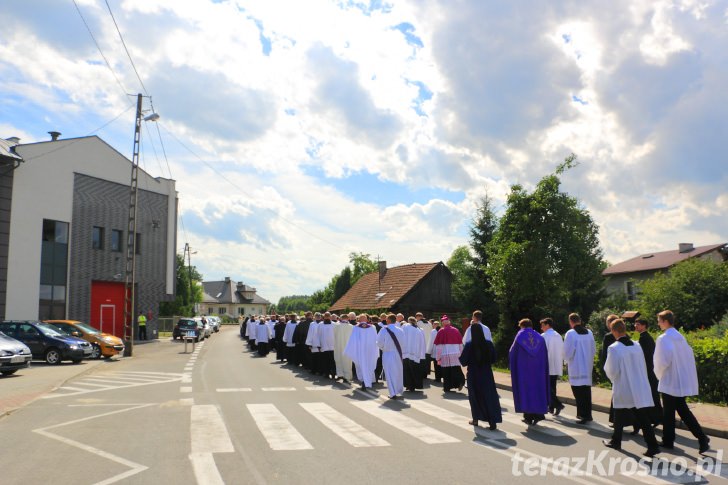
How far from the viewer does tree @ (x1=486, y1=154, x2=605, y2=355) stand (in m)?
24.3

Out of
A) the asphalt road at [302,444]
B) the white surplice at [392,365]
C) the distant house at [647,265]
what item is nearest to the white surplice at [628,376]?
the asphalt road at [302,444]

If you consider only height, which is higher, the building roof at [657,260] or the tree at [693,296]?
the building roof at [657,260]

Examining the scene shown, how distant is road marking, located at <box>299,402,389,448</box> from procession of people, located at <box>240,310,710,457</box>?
1918mm

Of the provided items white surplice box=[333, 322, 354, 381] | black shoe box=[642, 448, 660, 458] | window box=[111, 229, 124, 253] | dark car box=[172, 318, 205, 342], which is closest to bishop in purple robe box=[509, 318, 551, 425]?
black shoe box=[642, 448, 660, 458]

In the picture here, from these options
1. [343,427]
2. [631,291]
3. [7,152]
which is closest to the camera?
[343,427]

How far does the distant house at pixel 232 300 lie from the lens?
137m

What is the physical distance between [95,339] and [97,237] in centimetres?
1589

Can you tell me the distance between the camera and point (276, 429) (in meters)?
8.90

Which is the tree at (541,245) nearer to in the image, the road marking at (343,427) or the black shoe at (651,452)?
Answer: the road marking at (343,427)

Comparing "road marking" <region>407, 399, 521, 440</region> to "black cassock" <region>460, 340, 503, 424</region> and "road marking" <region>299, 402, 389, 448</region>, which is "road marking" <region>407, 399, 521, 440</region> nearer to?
"black cassock" <region>460, 340, 503, 424</region>

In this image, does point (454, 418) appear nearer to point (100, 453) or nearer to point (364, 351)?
point (364, 351)

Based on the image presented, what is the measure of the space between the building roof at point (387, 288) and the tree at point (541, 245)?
1408cm

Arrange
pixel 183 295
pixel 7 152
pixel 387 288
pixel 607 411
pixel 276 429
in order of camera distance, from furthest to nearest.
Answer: pixel 183 295
pixel 387 288
pixel 7 152
pixel 607 411
pixel 276 429

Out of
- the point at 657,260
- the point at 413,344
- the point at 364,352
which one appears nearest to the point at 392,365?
the point at 364,352
